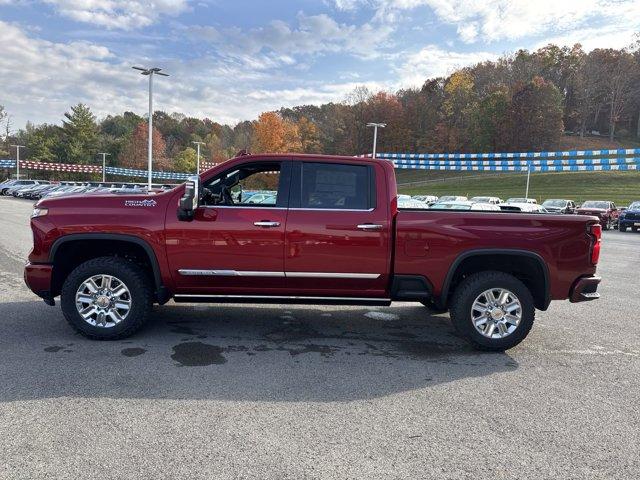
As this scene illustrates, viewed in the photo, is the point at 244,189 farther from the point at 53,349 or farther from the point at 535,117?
the point at 535,117

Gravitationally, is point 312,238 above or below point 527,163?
below

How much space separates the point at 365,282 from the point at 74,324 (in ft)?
10.1

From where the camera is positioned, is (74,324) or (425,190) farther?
(425,190)

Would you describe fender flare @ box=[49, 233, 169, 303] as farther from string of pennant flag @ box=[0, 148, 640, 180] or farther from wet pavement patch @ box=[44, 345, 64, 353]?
string of pennant flag @ box=[0, 148, 640, 180]

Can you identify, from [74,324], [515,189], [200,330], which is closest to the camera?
[74,324]

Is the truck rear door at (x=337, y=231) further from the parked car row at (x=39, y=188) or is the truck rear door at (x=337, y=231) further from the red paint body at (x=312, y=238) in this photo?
the parked car row at (x=39, y=188)

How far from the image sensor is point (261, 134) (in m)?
64.7

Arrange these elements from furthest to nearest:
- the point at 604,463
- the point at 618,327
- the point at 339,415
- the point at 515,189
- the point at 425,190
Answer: the point at 425,190 < the point at 515,189 < the point at 618,327 < the point at 339,415 < the point at 604,463

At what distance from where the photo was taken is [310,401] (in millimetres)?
3799

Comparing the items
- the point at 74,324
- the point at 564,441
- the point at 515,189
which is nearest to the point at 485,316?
the point at 564,441

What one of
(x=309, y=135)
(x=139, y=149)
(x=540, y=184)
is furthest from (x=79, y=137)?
(x=540, y=184)

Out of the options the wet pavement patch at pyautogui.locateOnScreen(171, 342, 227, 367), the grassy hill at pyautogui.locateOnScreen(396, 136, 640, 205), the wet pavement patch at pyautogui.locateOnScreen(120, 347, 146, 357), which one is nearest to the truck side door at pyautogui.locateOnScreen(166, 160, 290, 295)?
the wet pavement patch at pyautogui.locateOnScreen(171, 342, 227, 367)

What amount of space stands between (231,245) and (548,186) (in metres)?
58.7

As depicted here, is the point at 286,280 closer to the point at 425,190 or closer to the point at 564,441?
the point at 564,441
